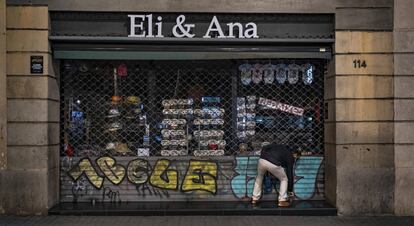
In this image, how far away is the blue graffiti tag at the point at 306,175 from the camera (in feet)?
35.3

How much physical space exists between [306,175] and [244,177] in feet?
3.94

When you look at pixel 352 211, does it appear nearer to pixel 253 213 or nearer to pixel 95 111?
pixel 253 213

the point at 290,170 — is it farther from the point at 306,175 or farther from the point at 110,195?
the point at 110,195

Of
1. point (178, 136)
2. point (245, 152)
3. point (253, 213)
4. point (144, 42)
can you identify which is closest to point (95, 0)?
point (144, 42)

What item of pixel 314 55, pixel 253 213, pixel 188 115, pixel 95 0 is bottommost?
pixel 253 213

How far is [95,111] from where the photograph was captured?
1090 centimetres

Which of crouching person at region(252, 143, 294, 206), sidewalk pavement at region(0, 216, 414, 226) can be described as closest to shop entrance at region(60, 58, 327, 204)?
crouching person at region(252, 143, 294, 206)

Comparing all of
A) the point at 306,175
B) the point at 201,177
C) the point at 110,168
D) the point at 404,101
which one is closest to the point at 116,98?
the point at 110,168

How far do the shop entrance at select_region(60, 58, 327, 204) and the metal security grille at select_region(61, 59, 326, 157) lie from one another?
0.02 m

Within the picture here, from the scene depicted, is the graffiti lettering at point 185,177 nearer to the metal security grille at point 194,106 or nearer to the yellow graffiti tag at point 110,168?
the yellow graffiti tag at point 110,168

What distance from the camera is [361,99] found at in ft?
32.8

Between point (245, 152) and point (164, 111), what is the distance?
5.83ft

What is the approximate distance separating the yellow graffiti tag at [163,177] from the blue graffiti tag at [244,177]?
3.71 feet

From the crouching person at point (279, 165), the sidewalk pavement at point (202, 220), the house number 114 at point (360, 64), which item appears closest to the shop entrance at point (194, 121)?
the crouching person at point (279, 165)
